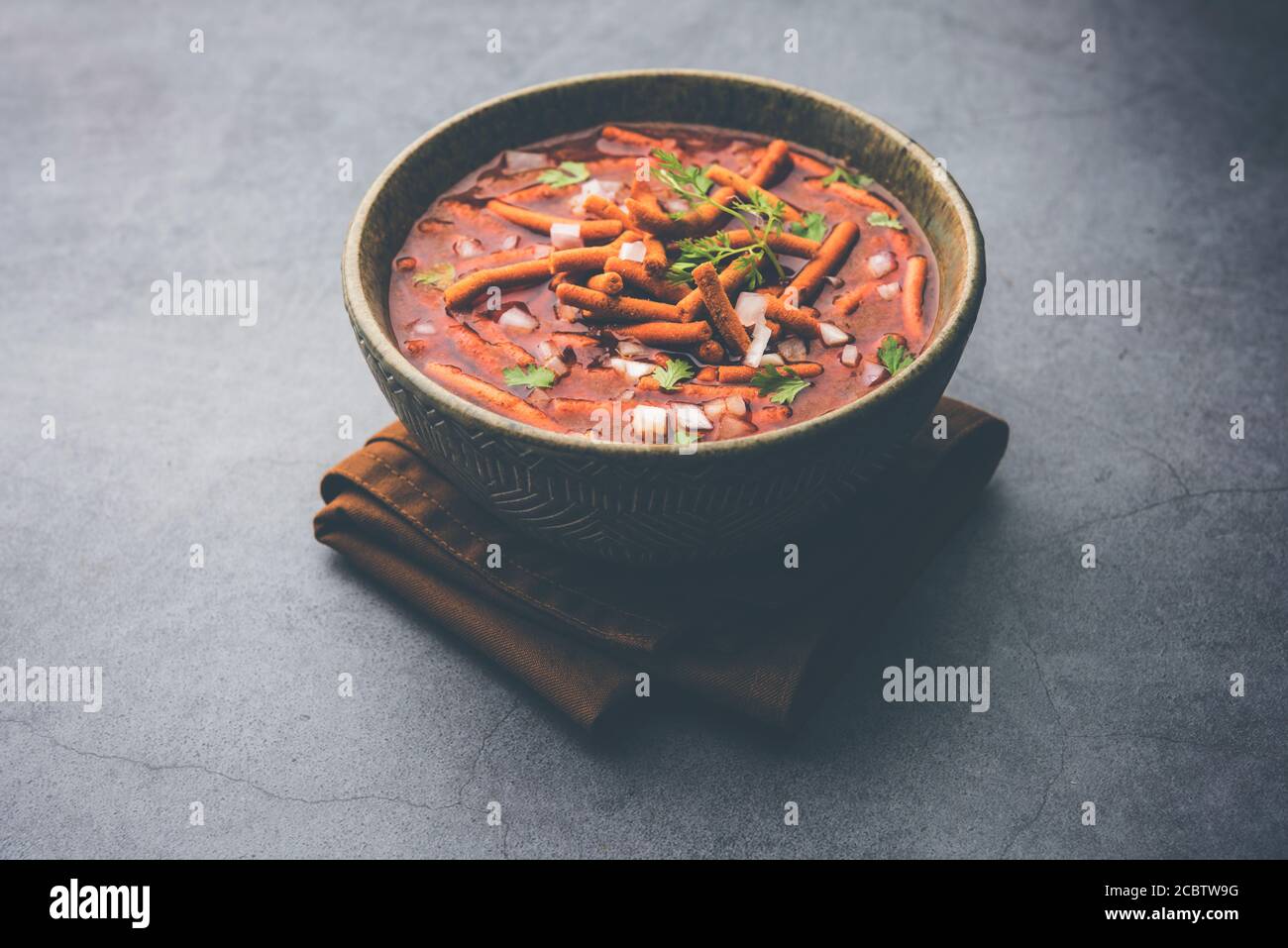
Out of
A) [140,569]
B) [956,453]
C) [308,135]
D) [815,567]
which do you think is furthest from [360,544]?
[308,135]

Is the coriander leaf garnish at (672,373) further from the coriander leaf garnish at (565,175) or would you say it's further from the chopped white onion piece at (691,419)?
the coriander leaf garnish at (565,175)

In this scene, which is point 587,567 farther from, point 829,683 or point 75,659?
point 75,659

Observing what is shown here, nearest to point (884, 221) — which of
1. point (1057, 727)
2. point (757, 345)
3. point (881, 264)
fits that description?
point (881, 264)

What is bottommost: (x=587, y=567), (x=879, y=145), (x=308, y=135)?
(x=587, y=567)

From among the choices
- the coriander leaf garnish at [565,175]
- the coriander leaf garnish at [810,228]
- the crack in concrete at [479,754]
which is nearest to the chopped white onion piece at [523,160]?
the coriander leaf garnish at [565,175]

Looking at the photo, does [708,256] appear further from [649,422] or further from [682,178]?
[649,422]

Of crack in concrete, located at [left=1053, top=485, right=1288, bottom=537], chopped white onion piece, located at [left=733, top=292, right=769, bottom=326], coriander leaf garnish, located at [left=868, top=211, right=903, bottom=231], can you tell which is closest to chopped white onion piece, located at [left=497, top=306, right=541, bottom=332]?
chopped white onion piece, located at [left=733, top=292, right=769, bottom=326]
